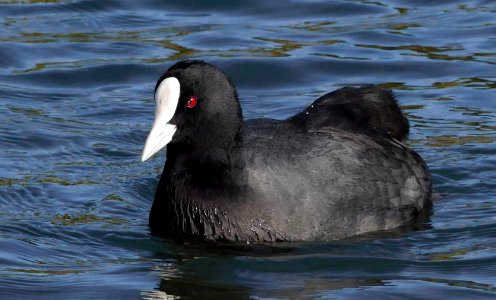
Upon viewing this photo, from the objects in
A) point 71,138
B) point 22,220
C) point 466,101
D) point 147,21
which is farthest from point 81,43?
point 22,220

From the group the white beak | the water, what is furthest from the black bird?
the water

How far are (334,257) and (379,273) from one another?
29 cm

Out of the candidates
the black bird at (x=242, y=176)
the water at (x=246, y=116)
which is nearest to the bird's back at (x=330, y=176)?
the black bird at (x=242, y=176)

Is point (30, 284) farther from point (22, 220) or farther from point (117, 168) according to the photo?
point (117, 168)

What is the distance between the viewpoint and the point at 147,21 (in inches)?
502

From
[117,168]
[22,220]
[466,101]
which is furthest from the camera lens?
[466,101]

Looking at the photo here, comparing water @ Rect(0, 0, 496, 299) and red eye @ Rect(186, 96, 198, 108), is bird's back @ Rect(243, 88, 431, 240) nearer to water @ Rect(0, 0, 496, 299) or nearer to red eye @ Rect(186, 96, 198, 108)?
water @ Rect(0, 0, 496, 299)

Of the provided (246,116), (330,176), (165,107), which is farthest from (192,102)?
(246,116)

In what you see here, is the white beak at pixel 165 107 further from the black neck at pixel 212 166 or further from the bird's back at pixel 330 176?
the bird's back at pixel 330 176

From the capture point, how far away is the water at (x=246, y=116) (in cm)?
703

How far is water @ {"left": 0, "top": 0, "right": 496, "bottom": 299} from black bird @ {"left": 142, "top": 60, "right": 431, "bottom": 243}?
125 millimetres

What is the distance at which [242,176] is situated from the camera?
7.40 m

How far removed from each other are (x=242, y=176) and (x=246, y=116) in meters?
3.00

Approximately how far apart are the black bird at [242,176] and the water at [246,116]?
0.41 ft
